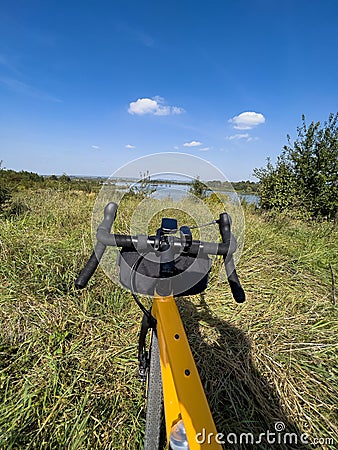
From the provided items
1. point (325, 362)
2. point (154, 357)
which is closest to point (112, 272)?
point (154, 357)

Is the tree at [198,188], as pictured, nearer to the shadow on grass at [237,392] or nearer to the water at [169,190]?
the water at [169,190]

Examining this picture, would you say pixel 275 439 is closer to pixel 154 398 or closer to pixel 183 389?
pixel 154 398

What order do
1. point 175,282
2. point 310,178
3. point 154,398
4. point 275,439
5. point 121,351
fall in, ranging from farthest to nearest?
point 310,178
point 121,351
point 275,439
point 154,398
point 175,282

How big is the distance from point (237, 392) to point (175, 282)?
148cm

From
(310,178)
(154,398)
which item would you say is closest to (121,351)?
(154,398)

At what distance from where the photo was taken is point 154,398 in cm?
129

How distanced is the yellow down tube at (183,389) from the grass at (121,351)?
100cm

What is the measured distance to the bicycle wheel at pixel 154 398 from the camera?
1.25 metres

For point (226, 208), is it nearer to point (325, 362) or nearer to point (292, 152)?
point (325, 362)

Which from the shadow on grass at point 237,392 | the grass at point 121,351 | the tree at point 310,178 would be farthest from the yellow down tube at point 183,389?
the tree at point 310,178

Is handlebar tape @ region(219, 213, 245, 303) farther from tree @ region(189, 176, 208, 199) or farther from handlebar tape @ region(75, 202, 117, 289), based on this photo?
handlebar tape @ region(75, 202, 117, 289)

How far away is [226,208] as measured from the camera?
48.1 inches

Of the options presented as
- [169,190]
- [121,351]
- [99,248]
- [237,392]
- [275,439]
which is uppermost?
[169,190]

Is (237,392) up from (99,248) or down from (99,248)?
down
